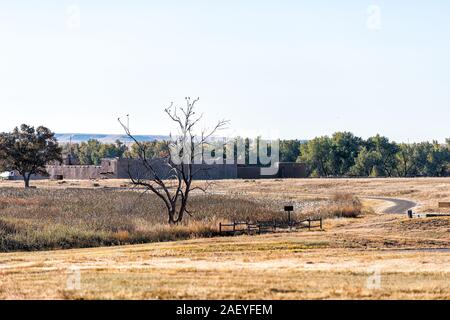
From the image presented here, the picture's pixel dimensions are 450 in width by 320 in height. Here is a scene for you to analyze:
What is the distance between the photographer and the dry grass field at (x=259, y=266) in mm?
20766

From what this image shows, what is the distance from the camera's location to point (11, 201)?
238ft

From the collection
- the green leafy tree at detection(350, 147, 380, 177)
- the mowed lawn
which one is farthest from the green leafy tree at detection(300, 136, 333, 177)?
the mowed lawn

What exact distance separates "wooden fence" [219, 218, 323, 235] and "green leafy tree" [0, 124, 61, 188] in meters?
68.0

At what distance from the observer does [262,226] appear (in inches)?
2114

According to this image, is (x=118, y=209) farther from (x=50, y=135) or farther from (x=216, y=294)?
(x=50, y=135)

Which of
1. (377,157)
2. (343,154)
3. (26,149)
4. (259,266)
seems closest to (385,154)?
(377,157)

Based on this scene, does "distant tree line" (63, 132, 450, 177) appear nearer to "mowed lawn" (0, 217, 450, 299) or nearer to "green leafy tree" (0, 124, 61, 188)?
"green leafy tree" (0, 124, 61, 188)

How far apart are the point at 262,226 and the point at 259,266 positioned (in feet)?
77.2

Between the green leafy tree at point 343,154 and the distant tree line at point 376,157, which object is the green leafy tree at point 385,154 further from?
the green leafy tree at point 343,154

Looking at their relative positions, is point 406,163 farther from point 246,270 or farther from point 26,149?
point 246,270

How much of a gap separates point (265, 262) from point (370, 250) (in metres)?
8.98

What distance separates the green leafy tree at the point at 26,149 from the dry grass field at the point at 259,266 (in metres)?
57.7

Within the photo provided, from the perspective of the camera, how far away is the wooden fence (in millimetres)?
51094
